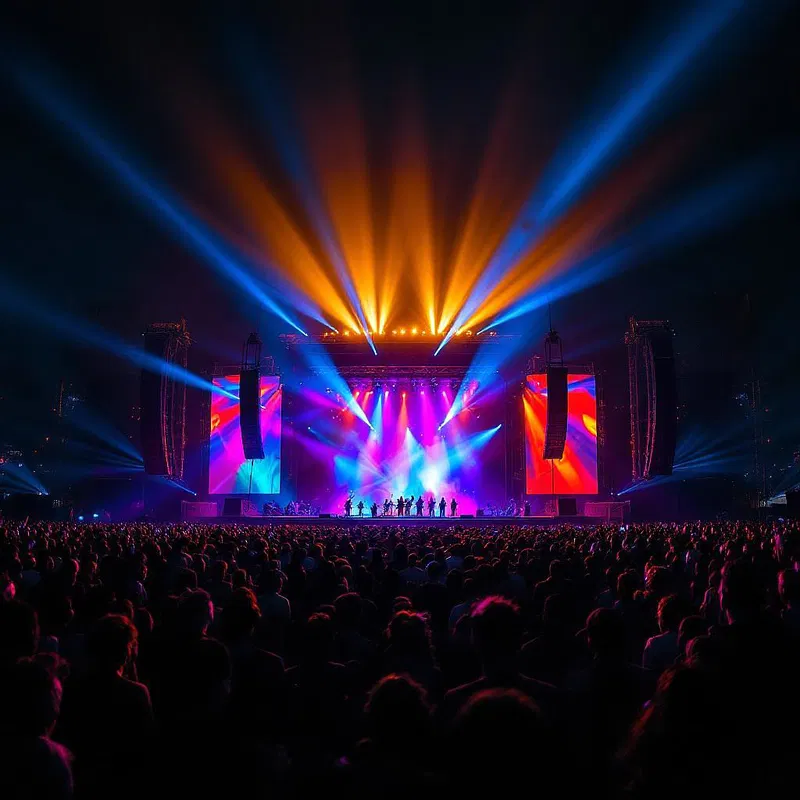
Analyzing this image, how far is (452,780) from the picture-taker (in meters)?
1.90

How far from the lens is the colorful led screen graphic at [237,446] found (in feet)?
118

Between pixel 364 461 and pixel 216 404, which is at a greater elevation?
pixel 216 404

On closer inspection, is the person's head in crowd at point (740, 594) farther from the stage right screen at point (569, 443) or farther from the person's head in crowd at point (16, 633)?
the stage right screen at point (569, 443)

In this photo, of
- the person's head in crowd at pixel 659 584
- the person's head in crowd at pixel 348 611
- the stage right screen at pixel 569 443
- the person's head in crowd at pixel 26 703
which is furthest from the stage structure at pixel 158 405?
the person's head in crowd at pixel 26 703

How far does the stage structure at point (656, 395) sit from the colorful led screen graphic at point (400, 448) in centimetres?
1086

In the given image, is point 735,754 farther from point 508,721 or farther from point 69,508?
point 69,508

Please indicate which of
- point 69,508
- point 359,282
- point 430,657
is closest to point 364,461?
point 359,282

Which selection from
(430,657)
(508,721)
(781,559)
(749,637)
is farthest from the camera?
(781,559)

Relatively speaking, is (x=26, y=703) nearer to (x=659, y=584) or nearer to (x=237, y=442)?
(x=659, y=584)

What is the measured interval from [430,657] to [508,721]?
3211 millimetres

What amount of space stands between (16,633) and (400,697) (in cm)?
275

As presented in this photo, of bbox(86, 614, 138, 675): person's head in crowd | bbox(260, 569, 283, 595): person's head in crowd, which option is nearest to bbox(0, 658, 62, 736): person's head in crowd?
bbox(86, 614, 138, 675): person's head in crowd

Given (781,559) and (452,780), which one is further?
(781,559)

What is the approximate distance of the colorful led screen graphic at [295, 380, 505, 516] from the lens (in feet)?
133
